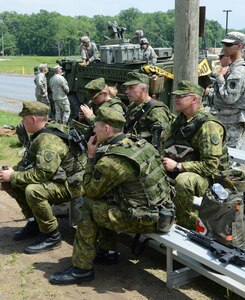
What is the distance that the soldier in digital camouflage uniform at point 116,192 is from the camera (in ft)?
12.9

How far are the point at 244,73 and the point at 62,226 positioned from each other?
266 centimetres

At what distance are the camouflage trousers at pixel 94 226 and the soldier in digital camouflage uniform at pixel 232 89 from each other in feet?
7.21

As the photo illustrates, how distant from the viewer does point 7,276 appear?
442 centimetres

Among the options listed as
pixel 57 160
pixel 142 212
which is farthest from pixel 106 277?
pixel 57 160

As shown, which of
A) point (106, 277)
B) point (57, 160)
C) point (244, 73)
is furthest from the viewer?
point (244, 73)

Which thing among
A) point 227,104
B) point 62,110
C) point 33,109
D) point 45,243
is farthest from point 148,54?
point 45,243

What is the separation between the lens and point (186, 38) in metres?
5.37

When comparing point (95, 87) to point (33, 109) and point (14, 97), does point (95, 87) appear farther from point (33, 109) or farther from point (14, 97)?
point (14, 97)

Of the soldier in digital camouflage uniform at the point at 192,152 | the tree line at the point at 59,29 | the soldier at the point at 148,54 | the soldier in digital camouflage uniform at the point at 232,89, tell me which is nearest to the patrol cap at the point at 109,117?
the soldier in digital camouflage uniform at the point at 192,152

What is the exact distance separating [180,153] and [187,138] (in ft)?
0.52

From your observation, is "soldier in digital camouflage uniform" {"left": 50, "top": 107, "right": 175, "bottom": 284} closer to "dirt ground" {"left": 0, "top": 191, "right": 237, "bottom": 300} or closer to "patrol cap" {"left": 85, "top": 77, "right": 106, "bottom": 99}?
"dirt ground" {"left": 0, "top": 191, "right": 237, "bottom": 300}

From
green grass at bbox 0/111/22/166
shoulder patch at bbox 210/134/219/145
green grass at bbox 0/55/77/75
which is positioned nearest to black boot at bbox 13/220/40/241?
shoulder patch at bbox 210/134/219/145

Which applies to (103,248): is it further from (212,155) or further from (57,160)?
(212,155)

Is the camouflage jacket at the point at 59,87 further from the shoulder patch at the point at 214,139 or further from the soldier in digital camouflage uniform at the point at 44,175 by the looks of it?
the shoulder patch at the point at 214,139
